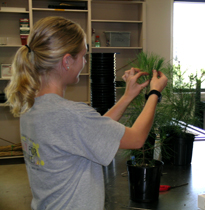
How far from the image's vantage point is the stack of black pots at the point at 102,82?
334cm

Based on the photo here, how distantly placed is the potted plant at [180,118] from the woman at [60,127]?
0.57 m

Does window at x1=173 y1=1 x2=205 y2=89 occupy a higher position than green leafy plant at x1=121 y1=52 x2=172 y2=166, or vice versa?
window at x1=173 y1=1 x2=205 y2=89

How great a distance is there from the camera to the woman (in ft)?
2.40

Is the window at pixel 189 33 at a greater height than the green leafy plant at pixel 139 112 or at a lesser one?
greater

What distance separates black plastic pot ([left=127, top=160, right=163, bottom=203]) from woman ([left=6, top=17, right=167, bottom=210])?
23 centimetres

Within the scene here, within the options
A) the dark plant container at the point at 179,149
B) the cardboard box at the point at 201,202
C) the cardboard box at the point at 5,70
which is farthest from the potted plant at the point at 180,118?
the cardboard box at the point at 5,70

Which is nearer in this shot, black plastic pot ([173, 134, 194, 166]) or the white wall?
black plastic pot ([173, 134, 194, 166])

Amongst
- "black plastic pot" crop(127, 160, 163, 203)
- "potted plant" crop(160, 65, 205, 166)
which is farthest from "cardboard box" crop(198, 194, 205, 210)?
"potted plant" crop(160, 65, 205, 166)

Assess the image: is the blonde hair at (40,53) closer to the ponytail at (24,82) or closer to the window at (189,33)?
the ponytail at (24,82)

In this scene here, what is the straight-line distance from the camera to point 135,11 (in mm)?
4441

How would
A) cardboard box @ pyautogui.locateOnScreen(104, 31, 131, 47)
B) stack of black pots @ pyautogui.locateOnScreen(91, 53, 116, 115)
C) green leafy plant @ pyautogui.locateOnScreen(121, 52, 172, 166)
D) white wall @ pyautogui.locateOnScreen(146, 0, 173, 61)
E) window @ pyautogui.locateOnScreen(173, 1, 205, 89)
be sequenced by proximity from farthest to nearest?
1. window @ pyautogui.locateOnScreen(173, 1, 205, 89)
2. white wall @ pyautogui.locateOnScreen(146, 0, 173, 61)
3. cardboard box @ pyautogui.locateOnScreen(104, 31, 131, 47)
4. stack of black pots @ pyautogui.locateOnScreen(91, 53, 116, 115)
5. green leafy plant @ pyautogui.locateOnScreen(121, 52, 172, 166)

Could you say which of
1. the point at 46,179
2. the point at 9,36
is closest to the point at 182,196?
the point at 46,179

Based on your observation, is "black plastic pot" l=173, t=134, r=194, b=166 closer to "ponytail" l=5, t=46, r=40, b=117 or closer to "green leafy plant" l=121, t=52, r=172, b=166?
"green leafy plant" l=121, t=52, r=172, b=166

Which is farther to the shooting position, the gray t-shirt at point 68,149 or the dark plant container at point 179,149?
the dark plant container at point 179,149
